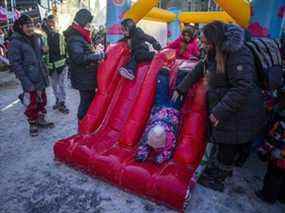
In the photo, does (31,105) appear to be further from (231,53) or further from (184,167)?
(231,53)

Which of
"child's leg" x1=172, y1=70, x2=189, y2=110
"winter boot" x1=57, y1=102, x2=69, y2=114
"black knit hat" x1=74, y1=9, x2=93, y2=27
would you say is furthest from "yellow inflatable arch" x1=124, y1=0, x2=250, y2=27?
"winter boot" x1=57, y1=102, x2=69, y2=114

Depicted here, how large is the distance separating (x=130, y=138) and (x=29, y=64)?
1.80 m

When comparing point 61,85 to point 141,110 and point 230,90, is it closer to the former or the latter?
point 141,110

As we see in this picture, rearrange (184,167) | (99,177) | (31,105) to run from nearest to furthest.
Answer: (184,167), (99,177), (31,105)

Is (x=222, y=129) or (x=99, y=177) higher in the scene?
(x=222, y=129)

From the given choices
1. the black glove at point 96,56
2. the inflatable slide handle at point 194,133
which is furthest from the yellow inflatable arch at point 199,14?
the black glove at point 96,56

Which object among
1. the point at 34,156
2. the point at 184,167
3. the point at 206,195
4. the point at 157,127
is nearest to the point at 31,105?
the point at 34,156

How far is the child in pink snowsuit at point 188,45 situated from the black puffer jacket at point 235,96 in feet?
6.06

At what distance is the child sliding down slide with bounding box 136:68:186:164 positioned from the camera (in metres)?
2.82

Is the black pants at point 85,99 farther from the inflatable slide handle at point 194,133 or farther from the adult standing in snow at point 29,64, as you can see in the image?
the inflatable slide handle at point 194,133

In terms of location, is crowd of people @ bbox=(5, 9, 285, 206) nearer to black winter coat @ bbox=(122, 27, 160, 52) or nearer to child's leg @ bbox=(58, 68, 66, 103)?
black winter coat @ bbox=(122, 27, 160, 52)

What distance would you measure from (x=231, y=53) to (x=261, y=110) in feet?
2.05

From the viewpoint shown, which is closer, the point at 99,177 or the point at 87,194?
the point at 87,194

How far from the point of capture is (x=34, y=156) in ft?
11.6
